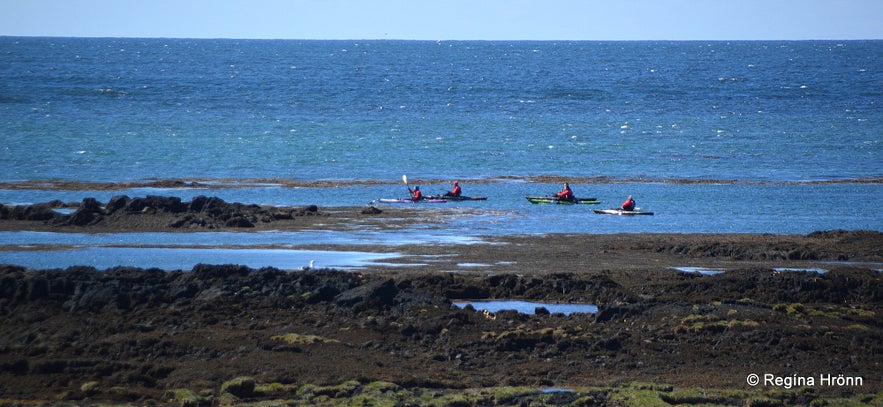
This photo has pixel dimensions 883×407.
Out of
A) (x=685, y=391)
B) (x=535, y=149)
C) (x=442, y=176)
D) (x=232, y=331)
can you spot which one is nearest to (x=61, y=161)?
(x=442, y=176)

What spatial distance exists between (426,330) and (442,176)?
3100 cm

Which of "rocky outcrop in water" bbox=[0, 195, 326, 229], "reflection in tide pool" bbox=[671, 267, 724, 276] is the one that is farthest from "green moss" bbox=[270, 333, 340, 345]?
"rocky outcrop in water" bbox=[0, 195, 326, 229]

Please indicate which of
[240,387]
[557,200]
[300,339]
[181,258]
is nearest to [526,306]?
[300,339]

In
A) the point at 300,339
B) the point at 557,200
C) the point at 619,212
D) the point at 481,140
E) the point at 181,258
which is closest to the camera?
the point at 300,339

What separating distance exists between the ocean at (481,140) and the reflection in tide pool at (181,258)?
2.75 metres

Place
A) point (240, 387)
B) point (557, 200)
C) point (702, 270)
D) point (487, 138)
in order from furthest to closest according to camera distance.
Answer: point (487, 138), point (557, 200), point (702, 270), point (240, 387)

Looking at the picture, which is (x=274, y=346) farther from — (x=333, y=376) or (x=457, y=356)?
(x=457, y=356)

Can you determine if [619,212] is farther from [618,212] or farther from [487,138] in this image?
[487,138]

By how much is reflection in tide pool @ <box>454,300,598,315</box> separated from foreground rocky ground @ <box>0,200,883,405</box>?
0.29 meters

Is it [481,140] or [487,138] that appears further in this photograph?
[487,138]

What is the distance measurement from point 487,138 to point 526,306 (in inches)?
1731

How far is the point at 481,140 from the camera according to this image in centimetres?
6719

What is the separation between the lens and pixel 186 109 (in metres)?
83.6

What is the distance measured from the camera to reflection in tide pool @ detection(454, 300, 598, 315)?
24234 millimetres
